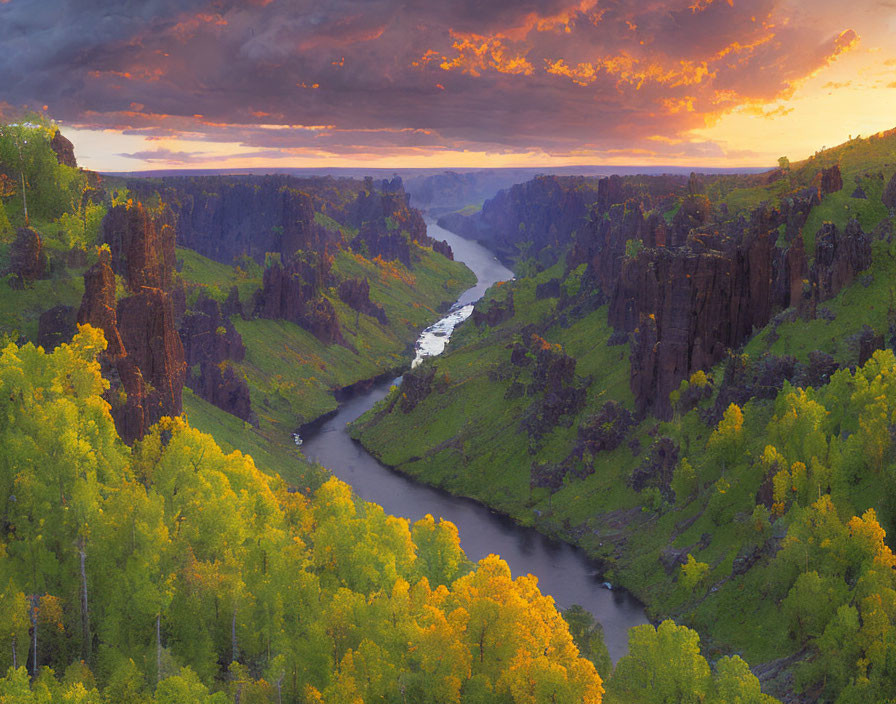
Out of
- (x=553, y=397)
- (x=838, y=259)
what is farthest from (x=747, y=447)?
(x=553, y=397)

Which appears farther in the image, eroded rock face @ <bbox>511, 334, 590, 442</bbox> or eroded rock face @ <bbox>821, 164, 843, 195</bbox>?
eroded rock face @ <bbox>821, 164, 843, 195</bbox>

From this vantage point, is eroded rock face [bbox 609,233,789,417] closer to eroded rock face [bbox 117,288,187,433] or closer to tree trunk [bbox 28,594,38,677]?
eroded rock face [bbox 117,288,187,433]

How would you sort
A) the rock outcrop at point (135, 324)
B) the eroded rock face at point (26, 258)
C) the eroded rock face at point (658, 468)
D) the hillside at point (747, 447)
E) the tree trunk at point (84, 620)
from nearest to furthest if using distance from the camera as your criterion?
the tree trunk at point (84, 620) → the hillside at point (747, 447) → the rock outcrop at point (135, 324) → the eroded rock face at point (26, 258) → the eroded rock face at point (658, 468)

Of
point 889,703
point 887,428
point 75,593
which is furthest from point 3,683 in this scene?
point 887,428

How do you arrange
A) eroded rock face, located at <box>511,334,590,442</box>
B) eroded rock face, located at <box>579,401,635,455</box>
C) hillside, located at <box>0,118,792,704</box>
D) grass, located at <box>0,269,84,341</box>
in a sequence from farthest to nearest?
eroded rock face, located at <box>511,334,590,442</box> < eroded rock face, located at <box>579,401,635,455</box> < grass, located at <box>0,269,84,341</box> < hillside, located at <box>0,118,792,704</box>

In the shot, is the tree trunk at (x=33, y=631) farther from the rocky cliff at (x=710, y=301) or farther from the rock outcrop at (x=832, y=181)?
the rock outcrop at (x=832, y=181)

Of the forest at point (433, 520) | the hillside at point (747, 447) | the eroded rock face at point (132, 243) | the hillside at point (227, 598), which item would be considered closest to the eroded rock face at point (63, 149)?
the forest at point (433, 520)

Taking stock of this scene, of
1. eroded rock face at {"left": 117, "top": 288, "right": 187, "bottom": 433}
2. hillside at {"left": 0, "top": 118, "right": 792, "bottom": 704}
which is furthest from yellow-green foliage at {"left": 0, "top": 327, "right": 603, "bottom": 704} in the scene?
eroded rock face at {"left": 117, "top": 288, "right": 187, "bottom": 433}

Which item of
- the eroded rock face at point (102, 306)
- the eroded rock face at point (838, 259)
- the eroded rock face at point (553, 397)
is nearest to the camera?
the eroded rock face at point (102, 306)

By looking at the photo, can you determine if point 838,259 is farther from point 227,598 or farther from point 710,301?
point 227,598
